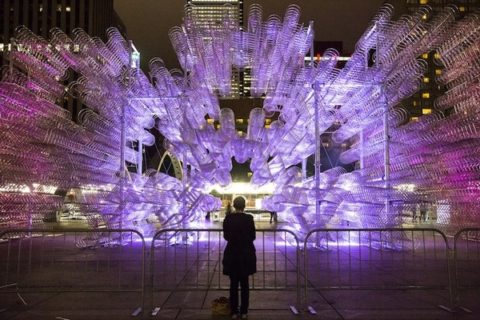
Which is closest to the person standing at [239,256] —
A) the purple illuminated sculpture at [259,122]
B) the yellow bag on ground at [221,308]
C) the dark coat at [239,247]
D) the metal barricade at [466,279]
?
the dark coat at [239,247]

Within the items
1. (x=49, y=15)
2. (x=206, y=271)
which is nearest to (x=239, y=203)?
(x=206, y=271)

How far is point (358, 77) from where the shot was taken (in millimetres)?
15586

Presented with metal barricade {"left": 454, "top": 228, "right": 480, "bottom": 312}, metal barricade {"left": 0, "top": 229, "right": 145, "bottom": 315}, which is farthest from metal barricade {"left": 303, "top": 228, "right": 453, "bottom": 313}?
metal barricade {"left": 0, "top": 229, "right": 145, "bottom": 315}

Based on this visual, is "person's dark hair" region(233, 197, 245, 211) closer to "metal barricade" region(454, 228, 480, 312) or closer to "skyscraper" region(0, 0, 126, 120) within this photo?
"metal barricade" region(454, 228, 480, 312)

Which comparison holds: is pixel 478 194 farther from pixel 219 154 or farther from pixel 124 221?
pixel 124 221

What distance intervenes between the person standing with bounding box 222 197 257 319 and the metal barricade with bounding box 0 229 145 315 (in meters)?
1.30

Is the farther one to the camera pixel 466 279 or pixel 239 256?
pixel 466 279

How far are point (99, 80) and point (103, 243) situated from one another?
16.2ft

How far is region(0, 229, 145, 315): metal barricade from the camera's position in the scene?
8.52 meters

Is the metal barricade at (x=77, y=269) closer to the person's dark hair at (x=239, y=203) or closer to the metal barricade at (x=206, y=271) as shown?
the metal barricade at (x=206, y=271)

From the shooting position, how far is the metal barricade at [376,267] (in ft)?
28.9

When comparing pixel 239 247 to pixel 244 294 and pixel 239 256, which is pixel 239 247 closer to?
pixel 239 256

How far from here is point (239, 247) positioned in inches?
286

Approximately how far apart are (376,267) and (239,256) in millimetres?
5609
